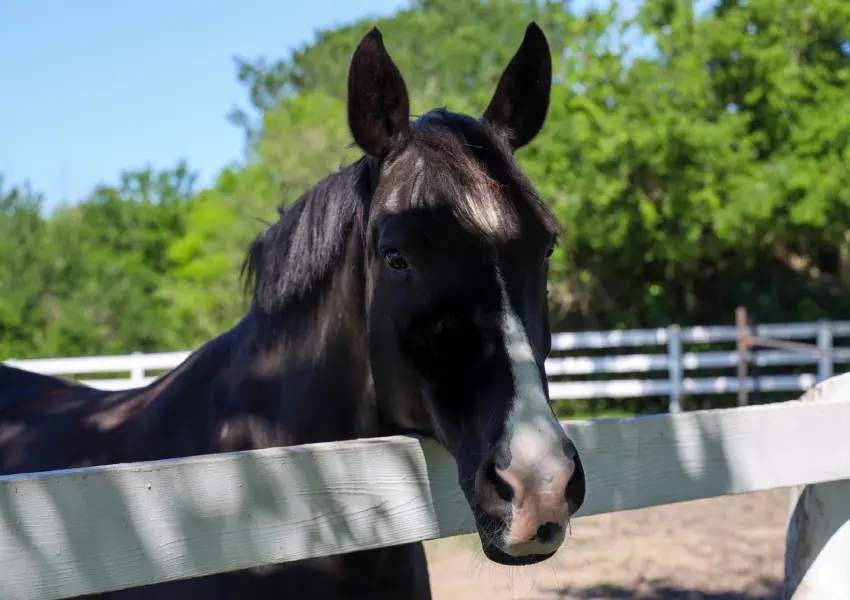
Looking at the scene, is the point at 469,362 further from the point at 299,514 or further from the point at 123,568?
the point at 123,568

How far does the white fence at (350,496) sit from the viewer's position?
1370 mm

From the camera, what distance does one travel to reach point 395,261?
1973 mm

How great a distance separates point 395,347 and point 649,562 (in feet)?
13.9

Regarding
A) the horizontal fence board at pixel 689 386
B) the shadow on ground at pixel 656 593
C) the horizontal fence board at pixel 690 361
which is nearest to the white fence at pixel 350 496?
the shadow on ground at pixel 656 593

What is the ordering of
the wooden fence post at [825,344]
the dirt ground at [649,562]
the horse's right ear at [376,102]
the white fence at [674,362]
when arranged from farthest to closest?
the wooden fence post at [825,344] → the white fence at [674,362] → the dirt ground at [649,562] → the horse's right ear at [376,102]

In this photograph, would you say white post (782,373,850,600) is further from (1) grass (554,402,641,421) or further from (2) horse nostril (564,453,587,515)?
(1) grass (554,402,641,421)

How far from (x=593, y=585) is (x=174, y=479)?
4043mm

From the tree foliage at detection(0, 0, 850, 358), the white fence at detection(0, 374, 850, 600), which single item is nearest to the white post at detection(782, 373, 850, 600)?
the white fence at detection(0, 374, 850, 600)

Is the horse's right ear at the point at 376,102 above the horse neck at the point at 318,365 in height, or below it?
above

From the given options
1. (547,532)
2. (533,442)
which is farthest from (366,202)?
(547,532)

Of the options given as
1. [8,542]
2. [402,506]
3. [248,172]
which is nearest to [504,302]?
[402,506]

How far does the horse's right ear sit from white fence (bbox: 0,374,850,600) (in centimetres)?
77

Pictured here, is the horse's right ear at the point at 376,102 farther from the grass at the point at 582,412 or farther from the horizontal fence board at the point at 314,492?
the grass at the point at 582,412

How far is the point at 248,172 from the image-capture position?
25.7 metres
